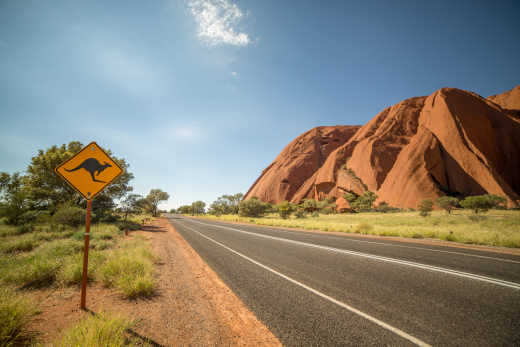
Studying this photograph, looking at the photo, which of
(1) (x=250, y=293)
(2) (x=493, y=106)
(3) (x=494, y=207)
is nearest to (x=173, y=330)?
(1) (x=250, y=293)

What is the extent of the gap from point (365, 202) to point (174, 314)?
164ft

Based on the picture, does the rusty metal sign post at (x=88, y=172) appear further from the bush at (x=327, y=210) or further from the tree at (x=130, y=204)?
the bush at (x=327, y=210)

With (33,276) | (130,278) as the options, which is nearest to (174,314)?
(130,278)

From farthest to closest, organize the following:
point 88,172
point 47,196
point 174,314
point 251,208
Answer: point 251,208 → point 47,196 → point 88,172 → point 174,314

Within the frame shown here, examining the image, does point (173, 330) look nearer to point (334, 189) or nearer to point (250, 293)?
point (250, 293)

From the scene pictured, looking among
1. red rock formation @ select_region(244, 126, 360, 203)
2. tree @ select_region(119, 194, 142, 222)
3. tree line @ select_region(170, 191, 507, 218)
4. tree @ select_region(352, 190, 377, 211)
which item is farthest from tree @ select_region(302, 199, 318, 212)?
tree @ select_region(119, 194, 142, 222)

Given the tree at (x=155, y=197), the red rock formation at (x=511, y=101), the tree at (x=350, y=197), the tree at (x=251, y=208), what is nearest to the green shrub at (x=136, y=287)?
the tree at (x=251, y=208)

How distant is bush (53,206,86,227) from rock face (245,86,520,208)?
51673 mm

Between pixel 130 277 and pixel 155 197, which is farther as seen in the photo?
pixel 155 197

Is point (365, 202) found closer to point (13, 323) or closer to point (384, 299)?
point (384, 299)

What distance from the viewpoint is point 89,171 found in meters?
3.35

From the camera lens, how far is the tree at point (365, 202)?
Result: 43925 mm

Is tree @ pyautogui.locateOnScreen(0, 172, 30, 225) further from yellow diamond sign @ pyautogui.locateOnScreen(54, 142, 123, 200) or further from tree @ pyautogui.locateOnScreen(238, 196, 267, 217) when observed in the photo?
tree @ pyautogui.locateOnScreen(238, 196, 267, 217)

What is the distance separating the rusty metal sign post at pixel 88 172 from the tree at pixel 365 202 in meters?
49.2
